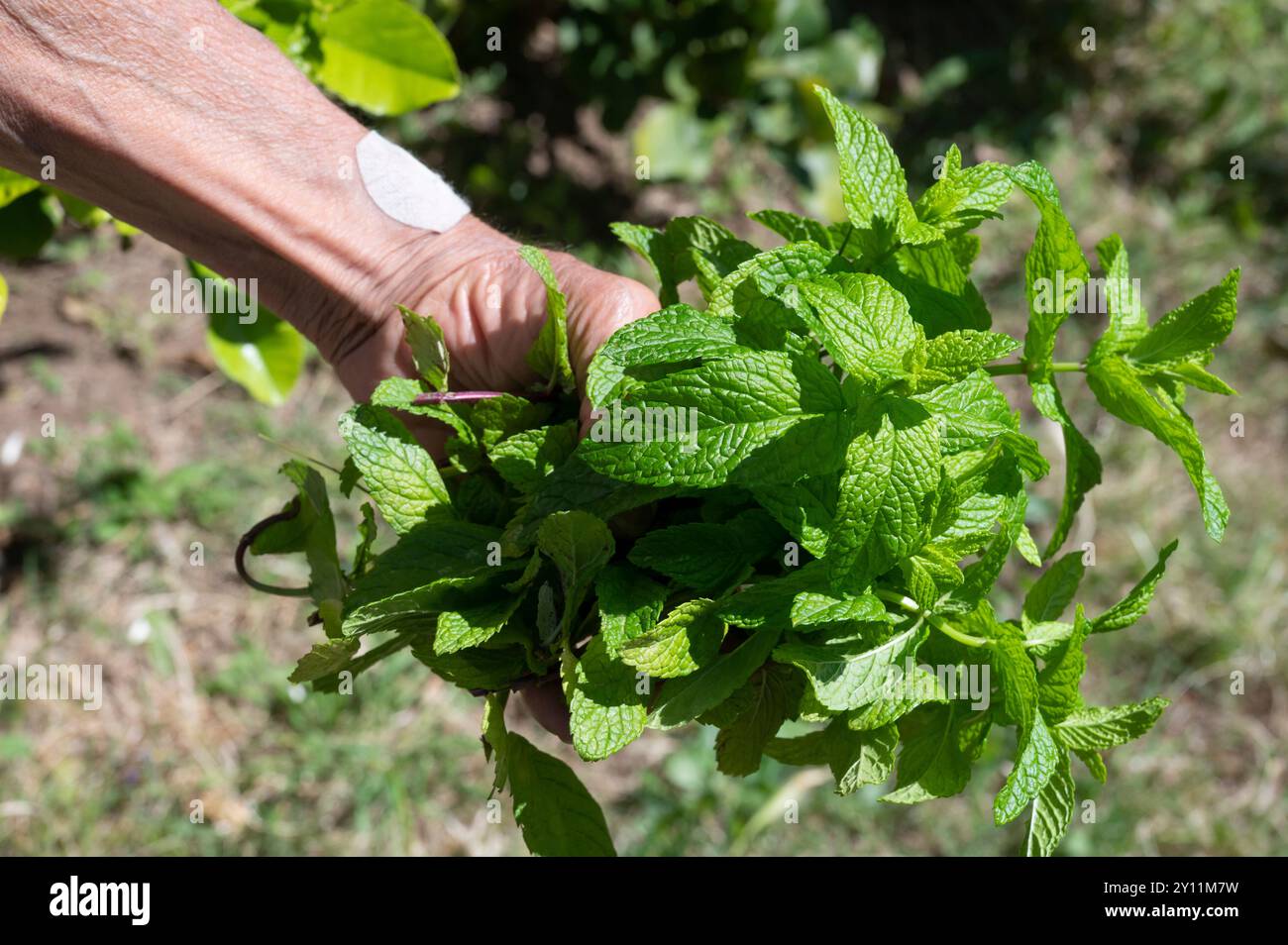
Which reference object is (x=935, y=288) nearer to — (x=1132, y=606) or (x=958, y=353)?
(x=958, y=353)

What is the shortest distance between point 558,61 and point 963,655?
244cm

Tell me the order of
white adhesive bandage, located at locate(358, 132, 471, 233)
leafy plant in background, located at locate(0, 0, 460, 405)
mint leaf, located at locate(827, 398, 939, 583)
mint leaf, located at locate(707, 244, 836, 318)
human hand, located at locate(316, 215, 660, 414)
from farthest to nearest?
leafy plant in background, located at locate(0, 0, 460, 405) < white adhesive bandage, located at locate(358, 132, 471, 233) < human hand, located at locate(316, 215, 660, 414) < mint leaf, located at locate(707, 244, 836, 318) < mint leaf, located at locate(827, 398, 939, 583)

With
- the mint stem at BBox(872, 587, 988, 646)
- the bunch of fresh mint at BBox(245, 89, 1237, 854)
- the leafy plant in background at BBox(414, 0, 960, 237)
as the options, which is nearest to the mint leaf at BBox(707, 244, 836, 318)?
the bunch of fresh mint at BBox(245, 89, 1237, 854)

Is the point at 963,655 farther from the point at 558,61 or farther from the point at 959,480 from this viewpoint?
the point at 558,61

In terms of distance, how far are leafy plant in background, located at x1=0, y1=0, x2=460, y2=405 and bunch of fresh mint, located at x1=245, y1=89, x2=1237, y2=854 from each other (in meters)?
0.66

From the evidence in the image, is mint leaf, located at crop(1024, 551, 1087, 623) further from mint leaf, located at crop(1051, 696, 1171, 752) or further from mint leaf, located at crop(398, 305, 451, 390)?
mint leaf, located at crop(398, 305, 451, 390)

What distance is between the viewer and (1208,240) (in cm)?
359

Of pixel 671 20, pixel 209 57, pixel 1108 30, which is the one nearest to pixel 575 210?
pixel 671 20

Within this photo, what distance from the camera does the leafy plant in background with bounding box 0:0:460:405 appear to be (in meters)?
1.70

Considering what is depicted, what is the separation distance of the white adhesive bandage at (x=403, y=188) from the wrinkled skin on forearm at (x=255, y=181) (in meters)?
0.02

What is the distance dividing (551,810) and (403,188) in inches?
35.0

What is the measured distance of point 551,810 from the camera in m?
1.36

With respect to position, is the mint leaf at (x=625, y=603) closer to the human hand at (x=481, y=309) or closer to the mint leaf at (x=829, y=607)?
the mint leaf at (x=829, y=607)

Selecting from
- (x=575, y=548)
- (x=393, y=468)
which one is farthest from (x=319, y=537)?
(x=575, y=548)
